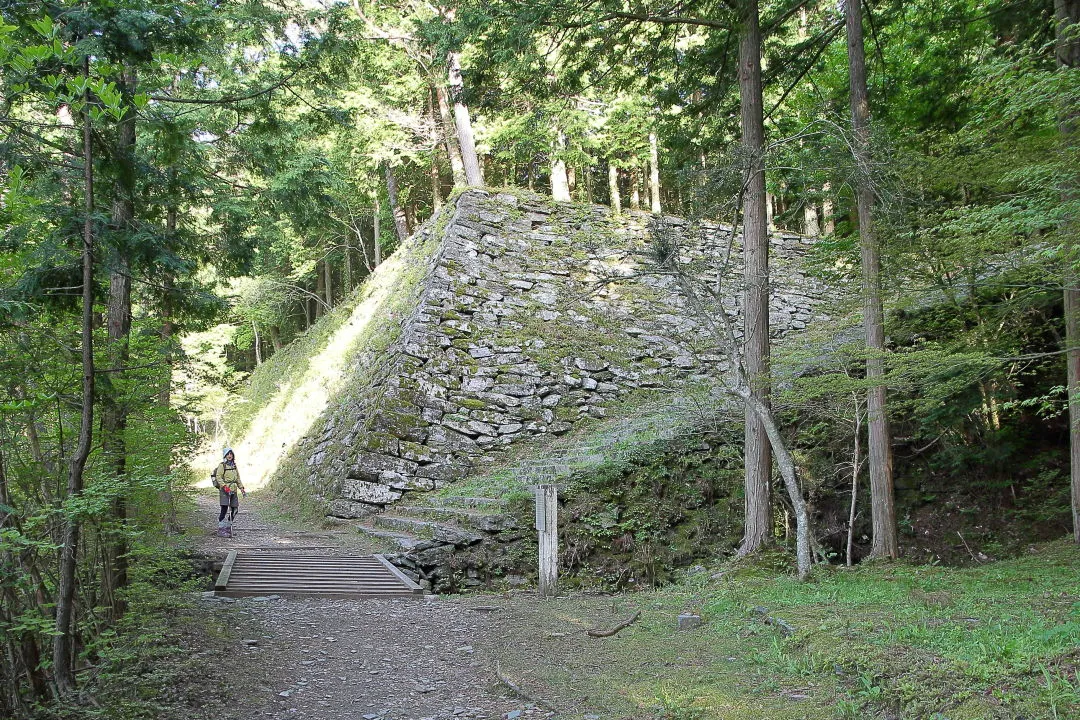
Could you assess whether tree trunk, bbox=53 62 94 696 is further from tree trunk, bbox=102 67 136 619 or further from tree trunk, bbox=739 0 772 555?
tree trunk, bbox=739 0 772 555

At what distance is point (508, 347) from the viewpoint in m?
12.6

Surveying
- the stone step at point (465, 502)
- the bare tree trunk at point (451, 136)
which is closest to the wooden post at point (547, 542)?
the stone step at point (465, 502)

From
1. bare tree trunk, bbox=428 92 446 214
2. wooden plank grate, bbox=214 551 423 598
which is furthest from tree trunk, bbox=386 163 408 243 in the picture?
wooden plank grate, bbox=214 551 423 598

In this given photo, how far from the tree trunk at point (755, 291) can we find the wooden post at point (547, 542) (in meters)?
2.02

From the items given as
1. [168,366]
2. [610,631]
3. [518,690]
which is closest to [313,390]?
[168,366]

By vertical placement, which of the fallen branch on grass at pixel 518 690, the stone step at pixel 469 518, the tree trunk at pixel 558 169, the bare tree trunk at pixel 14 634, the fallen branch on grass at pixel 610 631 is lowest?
the fallen branch on grass at pixel 610 631

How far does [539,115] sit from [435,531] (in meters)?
6.11

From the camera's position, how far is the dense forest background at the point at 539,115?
3.72 metres

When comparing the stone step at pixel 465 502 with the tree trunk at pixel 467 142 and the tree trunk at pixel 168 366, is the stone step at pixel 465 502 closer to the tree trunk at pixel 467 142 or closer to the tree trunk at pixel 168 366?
the tree trunk at pixel 168 366

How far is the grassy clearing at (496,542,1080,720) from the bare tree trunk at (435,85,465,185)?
12705mm

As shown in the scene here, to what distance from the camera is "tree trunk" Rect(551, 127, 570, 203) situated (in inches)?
622

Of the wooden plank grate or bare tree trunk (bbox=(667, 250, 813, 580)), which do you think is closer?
bare tree trunk (bbox=(667, 250, 813, 580))

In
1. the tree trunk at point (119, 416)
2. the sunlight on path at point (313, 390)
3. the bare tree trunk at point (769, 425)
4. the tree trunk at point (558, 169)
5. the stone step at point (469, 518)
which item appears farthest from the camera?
the tree trunk at point (558, 169)

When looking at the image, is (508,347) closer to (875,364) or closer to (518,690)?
(875,364)
